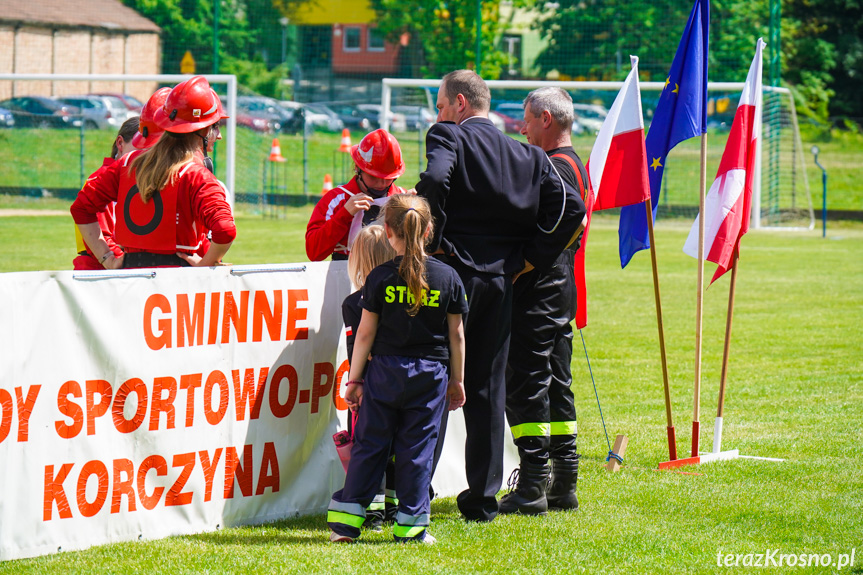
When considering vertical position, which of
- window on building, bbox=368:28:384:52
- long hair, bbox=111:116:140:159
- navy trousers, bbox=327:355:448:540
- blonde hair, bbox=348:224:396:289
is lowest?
navy trousers, bbox=327:355:448:540

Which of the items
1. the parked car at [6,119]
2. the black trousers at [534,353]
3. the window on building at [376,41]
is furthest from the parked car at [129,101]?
the black trousers at [534,353]

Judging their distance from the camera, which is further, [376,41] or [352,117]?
[352,117]

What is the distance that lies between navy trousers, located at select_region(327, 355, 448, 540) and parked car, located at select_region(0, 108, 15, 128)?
28.2m

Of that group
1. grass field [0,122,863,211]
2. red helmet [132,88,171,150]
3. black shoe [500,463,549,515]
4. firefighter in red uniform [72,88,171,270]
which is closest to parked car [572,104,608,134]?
grass field [0,122,863,211]

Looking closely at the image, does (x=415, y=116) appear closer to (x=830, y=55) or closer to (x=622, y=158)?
(x=622, y=158)

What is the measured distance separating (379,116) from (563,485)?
27982mm

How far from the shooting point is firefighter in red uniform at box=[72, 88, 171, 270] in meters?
5.09

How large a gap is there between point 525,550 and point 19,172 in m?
27.4

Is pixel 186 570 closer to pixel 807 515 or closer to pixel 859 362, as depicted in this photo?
pixel 807 515

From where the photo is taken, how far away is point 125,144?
5914mm

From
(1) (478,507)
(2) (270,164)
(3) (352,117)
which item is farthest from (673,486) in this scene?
(3) (352,117)

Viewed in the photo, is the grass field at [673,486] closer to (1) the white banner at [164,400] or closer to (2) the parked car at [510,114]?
(1) the white banner at [164,400]

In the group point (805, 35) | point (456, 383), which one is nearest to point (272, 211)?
point (456, 383)

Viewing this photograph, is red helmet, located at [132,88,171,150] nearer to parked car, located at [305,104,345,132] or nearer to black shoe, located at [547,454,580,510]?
black shoe, located at [547,454,580,510]
